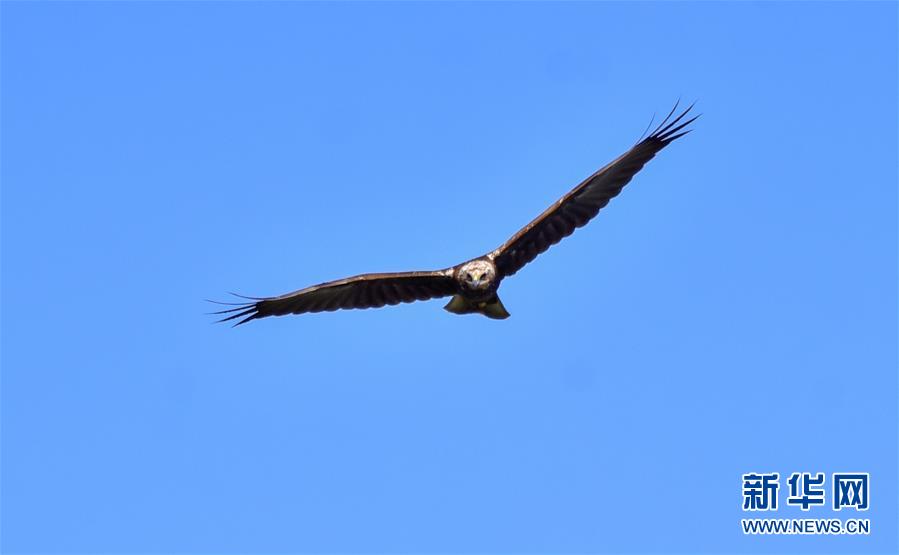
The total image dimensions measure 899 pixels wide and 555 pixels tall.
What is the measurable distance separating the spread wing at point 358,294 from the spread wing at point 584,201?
113 centimetres

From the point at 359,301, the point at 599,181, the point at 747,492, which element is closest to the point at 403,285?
the point at 359,301

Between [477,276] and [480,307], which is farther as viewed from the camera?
[480,307]

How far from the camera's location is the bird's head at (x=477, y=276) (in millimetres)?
31594

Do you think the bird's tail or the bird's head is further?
the bird's tail

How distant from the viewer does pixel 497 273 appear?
31953 millimetres

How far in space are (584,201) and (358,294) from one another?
3.55 metres

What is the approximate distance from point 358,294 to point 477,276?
2.19 metres

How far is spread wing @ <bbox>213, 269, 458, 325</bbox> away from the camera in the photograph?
106ft

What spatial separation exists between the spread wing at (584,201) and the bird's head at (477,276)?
670mm

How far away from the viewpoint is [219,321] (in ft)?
107

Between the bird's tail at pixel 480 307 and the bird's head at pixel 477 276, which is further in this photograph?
the bird's tail at pixel 480 307

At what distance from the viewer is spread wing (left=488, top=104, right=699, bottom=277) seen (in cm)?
3241

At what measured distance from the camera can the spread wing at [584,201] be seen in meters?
32.4

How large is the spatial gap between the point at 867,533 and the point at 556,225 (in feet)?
21.1
